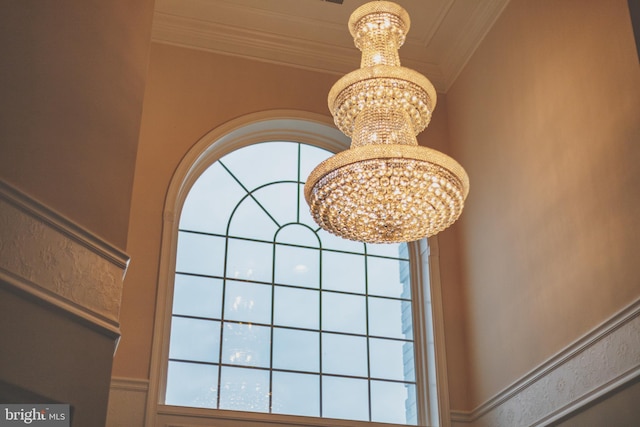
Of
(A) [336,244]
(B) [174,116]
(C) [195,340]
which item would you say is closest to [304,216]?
(A) [336,244]

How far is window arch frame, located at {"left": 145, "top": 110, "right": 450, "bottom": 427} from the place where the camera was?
6.33 meters

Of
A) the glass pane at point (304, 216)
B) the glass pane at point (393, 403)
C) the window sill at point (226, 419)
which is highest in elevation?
the glass pane at point (304, 216)

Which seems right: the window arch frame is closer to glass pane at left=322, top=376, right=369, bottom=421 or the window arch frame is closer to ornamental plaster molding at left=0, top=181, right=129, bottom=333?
glass pane at left=322, top=376, right=369, bottom=421

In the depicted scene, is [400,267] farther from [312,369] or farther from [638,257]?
[638,257]

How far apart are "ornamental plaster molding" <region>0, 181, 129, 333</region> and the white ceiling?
12.8ft

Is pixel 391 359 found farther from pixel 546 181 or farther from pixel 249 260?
pixel 546 181

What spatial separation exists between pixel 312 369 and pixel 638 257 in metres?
2.85

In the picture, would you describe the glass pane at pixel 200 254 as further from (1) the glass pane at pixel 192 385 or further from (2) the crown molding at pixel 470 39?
(2) the crown molding at pixel 470 39

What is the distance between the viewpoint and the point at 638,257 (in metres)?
4.90

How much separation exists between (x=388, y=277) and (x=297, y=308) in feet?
2.92

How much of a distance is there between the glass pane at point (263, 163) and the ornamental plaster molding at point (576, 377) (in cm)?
260

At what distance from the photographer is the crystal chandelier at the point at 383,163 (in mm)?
4809

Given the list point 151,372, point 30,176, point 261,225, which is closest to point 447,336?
point 261,225

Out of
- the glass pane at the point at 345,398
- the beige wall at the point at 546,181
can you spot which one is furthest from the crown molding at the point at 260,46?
the glass pane at the point at 345,398
